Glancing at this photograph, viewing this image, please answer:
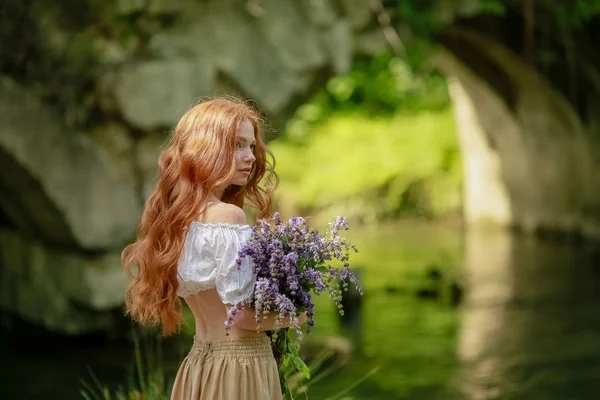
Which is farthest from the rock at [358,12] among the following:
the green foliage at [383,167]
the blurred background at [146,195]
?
the green foliage at [383,167]

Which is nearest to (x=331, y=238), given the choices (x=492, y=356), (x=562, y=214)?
(x=492, y=356)

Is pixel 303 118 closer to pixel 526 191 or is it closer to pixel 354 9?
pixel 526 191

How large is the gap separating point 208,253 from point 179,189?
24 cm

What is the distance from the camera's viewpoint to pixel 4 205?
9.38m

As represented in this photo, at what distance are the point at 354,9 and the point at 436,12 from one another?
61.9 inches

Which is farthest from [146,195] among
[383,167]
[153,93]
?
[383,167]

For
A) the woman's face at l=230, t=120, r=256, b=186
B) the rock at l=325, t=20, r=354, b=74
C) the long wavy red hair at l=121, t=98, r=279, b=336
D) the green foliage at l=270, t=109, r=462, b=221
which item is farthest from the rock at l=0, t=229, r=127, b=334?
the green foliage at l=270, t=109, r=462, b=221

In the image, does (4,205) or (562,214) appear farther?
(562,214)

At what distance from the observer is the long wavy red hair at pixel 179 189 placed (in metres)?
2.86

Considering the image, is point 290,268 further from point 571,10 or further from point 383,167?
point 383,167

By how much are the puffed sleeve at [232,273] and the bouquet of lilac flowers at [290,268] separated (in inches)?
0.9

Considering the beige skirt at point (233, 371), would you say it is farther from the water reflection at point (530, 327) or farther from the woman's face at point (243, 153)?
the water reflection at point (530, 327)

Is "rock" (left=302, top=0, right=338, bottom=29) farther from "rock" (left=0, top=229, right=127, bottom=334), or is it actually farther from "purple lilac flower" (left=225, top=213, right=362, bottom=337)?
"purple lilac flower" (left=225, top=213, right=362, bottom=337)

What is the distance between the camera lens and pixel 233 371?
2803 millimetres
